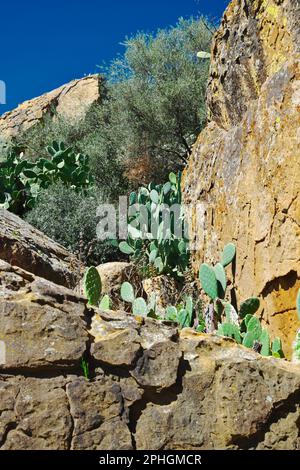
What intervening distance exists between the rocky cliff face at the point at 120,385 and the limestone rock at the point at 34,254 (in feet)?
8.45

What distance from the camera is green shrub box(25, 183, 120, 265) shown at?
9.82 metres

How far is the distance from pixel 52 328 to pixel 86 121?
54.5ft

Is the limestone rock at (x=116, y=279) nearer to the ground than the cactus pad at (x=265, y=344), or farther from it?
farther from it

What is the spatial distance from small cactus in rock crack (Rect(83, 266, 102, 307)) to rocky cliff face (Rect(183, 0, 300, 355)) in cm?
131

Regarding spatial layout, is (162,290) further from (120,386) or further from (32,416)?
(32,416)

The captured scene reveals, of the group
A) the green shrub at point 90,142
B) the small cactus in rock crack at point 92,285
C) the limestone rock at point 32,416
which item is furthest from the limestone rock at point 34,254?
the green shrub at point 90,142

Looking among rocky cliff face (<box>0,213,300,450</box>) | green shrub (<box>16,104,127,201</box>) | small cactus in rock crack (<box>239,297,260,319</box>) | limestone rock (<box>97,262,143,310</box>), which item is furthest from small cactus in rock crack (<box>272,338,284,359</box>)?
green shrub (<box>16,104,127,201</box>)

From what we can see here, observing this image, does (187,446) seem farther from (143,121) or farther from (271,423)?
(143,121)

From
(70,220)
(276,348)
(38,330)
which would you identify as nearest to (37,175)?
(70,220)

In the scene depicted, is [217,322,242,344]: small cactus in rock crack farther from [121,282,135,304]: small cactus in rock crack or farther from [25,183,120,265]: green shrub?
[25,183,120,265]: green shrub

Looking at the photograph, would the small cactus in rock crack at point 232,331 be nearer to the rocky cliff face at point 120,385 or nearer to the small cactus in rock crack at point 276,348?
the small cactus in rock crack at point 276,348

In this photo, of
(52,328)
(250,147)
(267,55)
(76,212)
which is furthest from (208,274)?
(76,212)

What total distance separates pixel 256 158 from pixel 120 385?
114 inches

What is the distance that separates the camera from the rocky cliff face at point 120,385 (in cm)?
300
